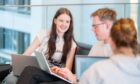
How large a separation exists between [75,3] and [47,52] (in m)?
2.85

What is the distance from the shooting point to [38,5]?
572cm

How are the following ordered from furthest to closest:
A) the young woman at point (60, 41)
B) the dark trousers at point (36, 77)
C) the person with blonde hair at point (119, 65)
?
the young woman at point (60, 41) < the dark trousers at point (36, 77) < the person with blonde hair at point (119, 65)

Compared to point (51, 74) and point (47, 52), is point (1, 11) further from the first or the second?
point (51, 74)

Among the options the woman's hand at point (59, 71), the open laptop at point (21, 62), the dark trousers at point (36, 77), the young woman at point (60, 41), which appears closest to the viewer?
the woman's hand at point (59, 71)

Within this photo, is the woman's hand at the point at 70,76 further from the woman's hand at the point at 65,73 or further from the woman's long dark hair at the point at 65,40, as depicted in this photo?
the woman's long dark hair at the point at 65,40

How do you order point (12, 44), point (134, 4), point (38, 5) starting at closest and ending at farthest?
point (134, 4) → point (38, 5) → point (12, 44)

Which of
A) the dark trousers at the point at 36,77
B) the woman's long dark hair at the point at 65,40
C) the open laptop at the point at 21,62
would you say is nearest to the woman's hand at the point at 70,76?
the dark trousers at the point at 36,77

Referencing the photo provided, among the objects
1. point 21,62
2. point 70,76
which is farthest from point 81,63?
point 21,62

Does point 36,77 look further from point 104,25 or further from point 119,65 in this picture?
point 119,65

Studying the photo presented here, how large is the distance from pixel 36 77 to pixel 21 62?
0.78 feet

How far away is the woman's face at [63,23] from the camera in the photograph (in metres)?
3.25

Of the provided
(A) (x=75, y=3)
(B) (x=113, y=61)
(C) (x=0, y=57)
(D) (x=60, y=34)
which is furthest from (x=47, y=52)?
(A) (x=75, y=3)

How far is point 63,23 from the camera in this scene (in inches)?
128

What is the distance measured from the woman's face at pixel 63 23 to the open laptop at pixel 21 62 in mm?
424
